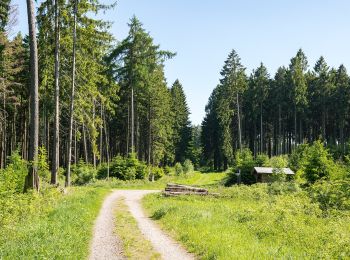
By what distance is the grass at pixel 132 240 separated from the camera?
35.0ft

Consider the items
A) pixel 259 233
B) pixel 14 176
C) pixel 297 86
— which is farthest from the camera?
pixel 297 86

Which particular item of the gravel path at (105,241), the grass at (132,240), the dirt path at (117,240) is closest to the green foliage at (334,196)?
the dirt path at (117,240)

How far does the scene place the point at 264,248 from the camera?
10438mm

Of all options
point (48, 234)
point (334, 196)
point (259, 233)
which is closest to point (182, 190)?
point (334, 196)

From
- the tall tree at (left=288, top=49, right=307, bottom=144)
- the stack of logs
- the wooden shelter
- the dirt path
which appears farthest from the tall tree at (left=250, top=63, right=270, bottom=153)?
the dirt path

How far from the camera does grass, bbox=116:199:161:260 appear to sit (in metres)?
10.7

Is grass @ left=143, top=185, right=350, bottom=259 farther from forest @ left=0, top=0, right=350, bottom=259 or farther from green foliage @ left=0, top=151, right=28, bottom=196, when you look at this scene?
green foliage @ left=0, top=151, right=28, bottom=196

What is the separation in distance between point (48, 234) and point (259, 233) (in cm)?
670

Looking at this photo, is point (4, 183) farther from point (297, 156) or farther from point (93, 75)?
point (297, 156)

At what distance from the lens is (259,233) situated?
510 inches

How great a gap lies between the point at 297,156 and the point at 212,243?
36079mm

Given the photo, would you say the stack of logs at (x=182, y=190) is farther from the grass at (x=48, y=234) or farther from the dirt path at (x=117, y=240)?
the grass at (x=48, y=234)

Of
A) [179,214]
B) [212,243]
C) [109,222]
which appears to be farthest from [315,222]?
[109,222]

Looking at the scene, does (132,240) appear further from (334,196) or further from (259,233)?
(334,196)
